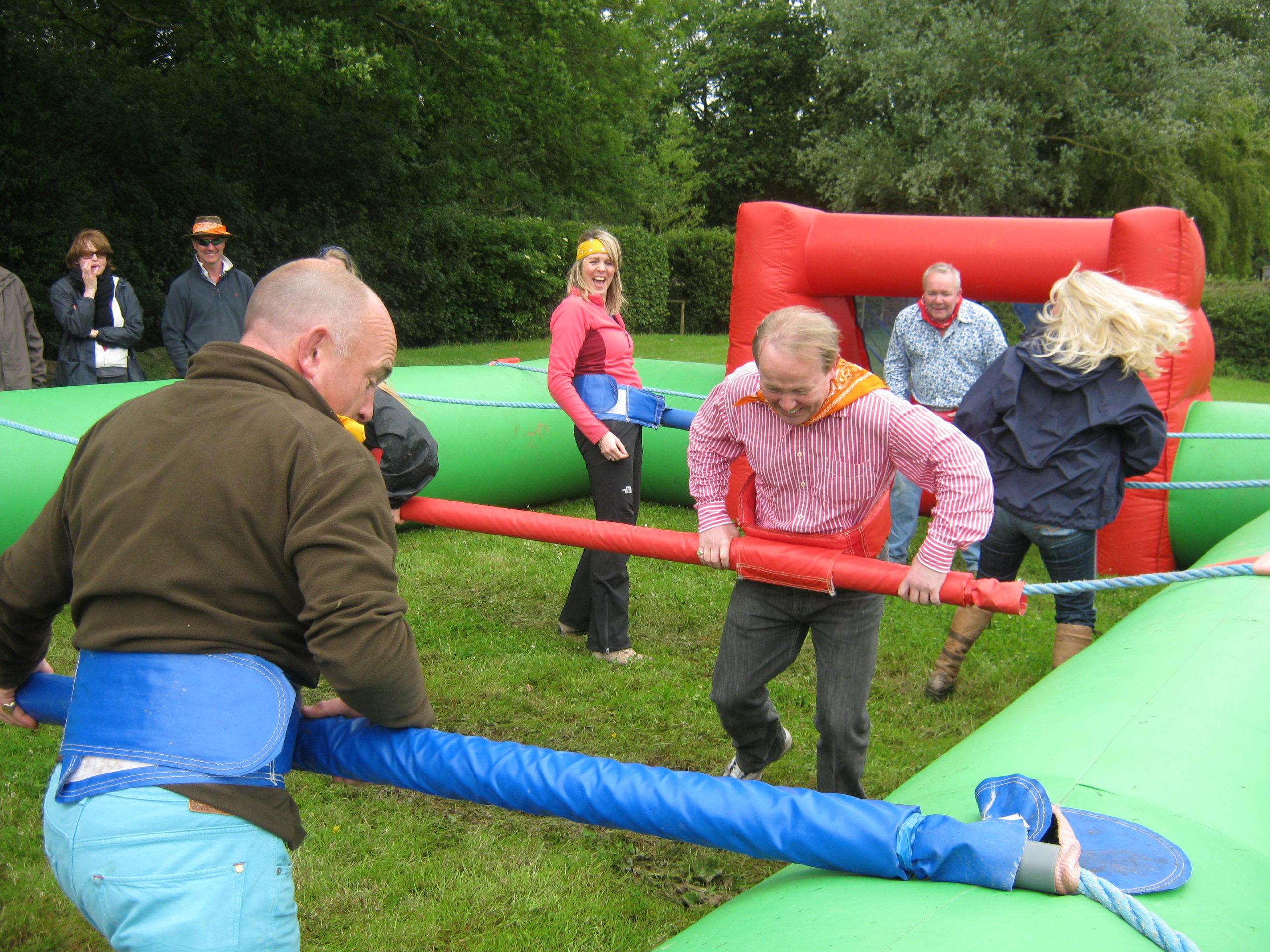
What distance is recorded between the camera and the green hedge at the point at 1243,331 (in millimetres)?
19531

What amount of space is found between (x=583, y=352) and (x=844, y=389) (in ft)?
A: 7.37

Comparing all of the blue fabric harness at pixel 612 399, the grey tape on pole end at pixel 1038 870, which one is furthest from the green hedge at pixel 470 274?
the grey tape on pole end at pixel 1038 870

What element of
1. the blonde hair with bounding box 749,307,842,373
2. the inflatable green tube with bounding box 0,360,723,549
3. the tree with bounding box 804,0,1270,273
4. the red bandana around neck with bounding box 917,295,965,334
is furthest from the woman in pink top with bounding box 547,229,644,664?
the tree with bounding box 804,0,1270,273

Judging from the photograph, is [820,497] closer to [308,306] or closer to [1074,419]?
[1074,419]

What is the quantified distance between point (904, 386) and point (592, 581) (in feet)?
7.66

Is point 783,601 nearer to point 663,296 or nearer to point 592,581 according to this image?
point 592,581

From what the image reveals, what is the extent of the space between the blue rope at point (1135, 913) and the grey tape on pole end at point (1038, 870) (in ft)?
0.16

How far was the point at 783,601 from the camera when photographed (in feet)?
10.2

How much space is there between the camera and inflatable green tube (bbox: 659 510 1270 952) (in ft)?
5.17

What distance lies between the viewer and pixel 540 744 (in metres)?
4.20

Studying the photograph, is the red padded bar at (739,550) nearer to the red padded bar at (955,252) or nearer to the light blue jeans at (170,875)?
the light blue jeans at (170,875)

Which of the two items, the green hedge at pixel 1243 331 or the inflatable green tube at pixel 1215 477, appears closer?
the inflatable green tube at pixel 1215 477

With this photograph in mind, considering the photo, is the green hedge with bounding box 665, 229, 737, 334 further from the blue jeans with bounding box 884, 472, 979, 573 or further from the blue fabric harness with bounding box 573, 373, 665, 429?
the blue fabric harness with bounding box 573, 373, 665, 429

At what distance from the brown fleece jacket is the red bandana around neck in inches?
180
